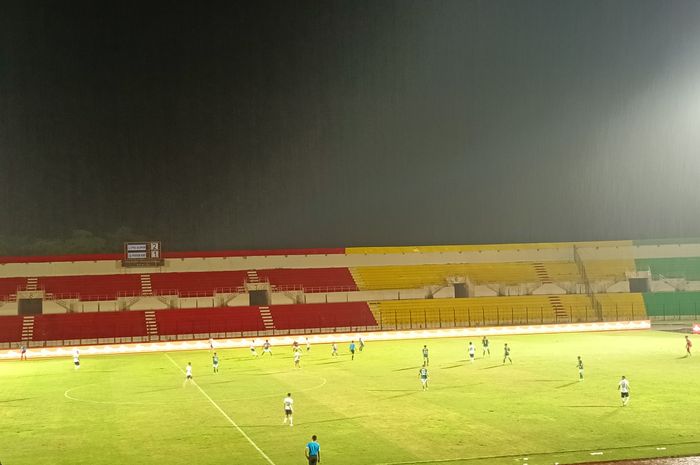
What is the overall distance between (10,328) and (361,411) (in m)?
49.2

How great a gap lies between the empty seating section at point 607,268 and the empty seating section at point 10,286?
66.2m

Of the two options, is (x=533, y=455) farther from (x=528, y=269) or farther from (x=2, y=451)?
(x=528, y=269)

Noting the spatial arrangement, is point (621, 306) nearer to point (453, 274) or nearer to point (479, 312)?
point (479, 312)

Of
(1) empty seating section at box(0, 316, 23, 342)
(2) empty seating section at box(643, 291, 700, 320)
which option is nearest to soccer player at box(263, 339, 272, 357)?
(1) empty seating section at box(0, 316, 23, 342)

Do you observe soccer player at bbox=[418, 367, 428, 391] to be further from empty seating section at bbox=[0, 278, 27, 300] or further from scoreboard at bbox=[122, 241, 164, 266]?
scoreboard at bbox=[122, 241, 164, 266]

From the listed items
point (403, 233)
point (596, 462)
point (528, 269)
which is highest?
point (403, 233)

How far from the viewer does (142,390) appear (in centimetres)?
3681

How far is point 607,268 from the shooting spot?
295ft

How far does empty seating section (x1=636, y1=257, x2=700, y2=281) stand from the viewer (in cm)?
8712

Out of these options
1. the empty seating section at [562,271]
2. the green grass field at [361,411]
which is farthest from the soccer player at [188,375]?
the empty seating section at [562,271]

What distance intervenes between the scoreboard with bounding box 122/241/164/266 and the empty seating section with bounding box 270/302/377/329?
16.1 m

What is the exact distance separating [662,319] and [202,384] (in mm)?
59768

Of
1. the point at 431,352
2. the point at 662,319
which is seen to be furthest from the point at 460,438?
the point at 662,319

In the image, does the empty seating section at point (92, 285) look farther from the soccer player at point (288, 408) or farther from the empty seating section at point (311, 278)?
the soccer player at point (288, 408)
